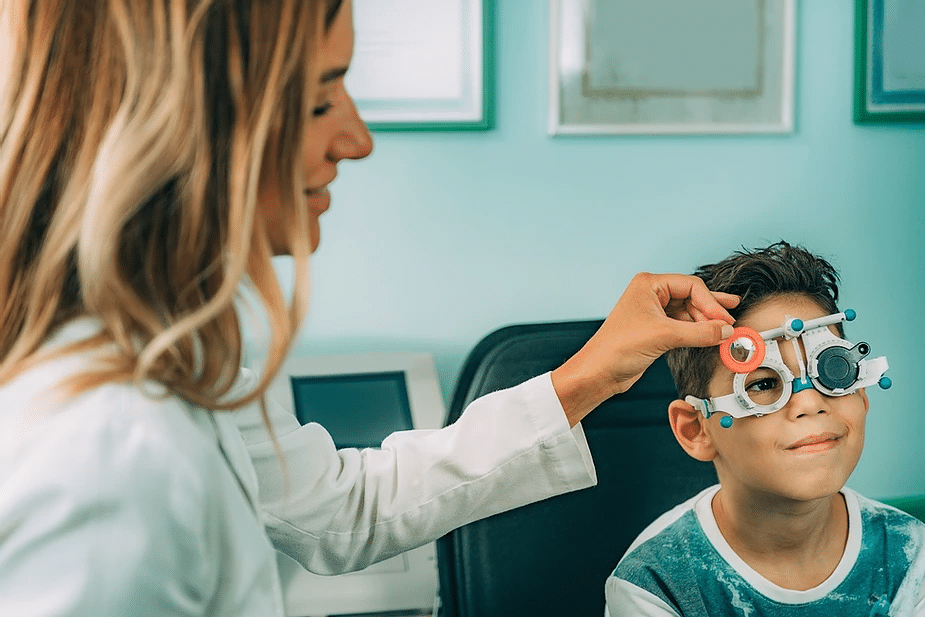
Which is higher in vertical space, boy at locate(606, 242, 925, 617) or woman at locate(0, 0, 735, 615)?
woman at locate(0, 0, 735, 615)

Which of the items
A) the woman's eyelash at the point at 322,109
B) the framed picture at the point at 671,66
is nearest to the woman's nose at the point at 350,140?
the woman's eyelash at the point at 322,109

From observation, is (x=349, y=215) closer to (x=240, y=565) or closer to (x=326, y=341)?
(x=326, y=341)

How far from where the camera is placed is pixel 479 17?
1.62 meters

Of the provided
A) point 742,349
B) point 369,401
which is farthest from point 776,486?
point 369,401

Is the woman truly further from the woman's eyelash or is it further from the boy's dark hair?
the boy's dark hair

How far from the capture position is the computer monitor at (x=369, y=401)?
4.42ft

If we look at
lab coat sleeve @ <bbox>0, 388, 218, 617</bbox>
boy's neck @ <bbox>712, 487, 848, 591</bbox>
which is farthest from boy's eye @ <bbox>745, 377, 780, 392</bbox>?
lab coat sleeve @ <bbox>0, 388, 218, 617</bbox>

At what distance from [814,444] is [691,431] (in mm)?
→ 176

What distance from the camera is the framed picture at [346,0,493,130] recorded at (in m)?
1.63

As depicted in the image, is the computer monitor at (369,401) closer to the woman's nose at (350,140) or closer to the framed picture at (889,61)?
the woman's nose at (350,140)

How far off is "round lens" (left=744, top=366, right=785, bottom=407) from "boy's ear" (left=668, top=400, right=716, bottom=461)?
10 cm

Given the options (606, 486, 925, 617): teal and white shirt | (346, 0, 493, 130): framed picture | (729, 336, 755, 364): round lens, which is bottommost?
(606, 486, 925, 617): teal and white shirt

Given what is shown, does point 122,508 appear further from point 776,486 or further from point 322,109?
point 776,486

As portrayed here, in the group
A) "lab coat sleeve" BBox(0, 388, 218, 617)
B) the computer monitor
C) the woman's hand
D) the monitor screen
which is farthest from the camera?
the monitor screen
